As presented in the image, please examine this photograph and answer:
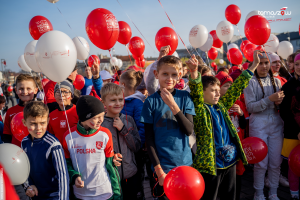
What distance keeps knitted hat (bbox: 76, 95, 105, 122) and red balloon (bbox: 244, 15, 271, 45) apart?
2.89m

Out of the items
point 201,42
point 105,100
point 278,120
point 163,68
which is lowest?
point 278,120

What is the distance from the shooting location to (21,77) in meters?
2.74

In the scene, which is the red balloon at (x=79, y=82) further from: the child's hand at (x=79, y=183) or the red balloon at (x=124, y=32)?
the child's hand at (x=79, y=183)

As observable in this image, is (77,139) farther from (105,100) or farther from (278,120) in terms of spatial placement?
(278,120)

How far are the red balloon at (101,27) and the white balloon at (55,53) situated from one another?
2.22ft

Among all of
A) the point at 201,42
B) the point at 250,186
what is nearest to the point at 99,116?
the point at 250,186

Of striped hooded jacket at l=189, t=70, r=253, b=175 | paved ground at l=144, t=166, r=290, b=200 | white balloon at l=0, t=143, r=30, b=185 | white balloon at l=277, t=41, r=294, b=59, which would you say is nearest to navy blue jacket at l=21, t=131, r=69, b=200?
white balloon at l=0, t=143, r=30, b=185

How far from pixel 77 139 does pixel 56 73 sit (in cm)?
81

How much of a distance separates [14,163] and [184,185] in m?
1.34

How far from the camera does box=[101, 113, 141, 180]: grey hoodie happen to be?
2.10 m

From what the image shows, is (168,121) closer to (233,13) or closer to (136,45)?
(136,45)

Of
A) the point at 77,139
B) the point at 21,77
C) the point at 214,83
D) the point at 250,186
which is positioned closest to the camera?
the point at 77,139

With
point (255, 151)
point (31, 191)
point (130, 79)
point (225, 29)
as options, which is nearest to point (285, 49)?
point (225, 29)

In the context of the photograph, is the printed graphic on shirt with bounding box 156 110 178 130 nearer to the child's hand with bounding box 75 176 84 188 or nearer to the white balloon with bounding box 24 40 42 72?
the child's hand with bounding box 75 176 84 188
